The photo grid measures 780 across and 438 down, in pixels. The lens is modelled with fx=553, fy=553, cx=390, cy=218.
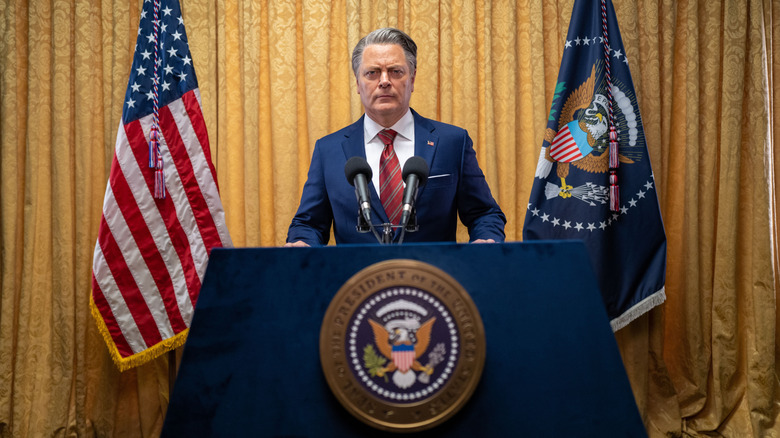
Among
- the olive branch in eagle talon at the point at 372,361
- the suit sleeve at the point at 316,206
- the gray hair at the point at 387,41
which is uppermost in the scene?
the gray hair at the point at 387,41

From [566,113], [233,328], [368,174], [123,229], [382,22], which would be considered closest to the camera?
[233,328]

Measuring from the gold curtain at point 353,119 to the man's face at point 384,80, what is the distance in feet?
3.28

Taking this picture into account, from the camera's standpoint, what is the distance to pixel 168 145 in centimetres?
269

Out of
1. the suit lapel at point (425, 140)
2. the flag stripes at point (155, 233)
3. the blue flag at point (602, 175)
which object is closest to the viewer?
the suit lapel at point (425, 140)

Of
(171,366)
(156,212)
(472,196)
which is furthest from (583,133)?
(171,366)

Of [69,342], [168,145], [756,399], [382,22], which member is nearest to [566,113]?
[382,22]

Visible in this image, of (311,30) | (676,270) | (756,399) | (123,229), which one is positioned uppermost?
(311,30)

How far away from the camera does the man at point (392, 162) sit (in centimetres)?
199

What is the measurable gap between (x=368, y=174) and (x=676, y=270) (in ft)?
7.99

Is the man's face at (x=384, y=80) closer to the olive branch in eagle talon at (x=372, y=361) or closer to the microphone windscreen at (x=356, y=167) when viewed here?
the microphone windscreen at (x=356, y=167)

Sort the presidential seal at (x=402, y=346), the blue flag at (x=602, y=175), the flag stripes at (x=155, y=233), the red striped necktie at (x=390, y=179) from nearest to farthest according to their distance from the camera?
the presidential seal at (x=402, y=346) < the red striped necktie at (x=390, y=179) < the flag stripes at (x=155, y=233) < the blue flag at (x=602, y=175)

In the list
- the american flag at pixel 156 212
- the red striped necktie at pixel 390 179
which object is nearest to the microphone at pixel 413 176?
the red striped necktie at pixel 390 179

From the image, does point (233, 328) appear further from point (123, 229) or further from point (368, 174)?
point (123, 229)

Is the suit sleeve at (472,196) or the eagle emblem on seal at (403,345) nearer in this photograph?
the eagle emblem on seal at (403,345)
